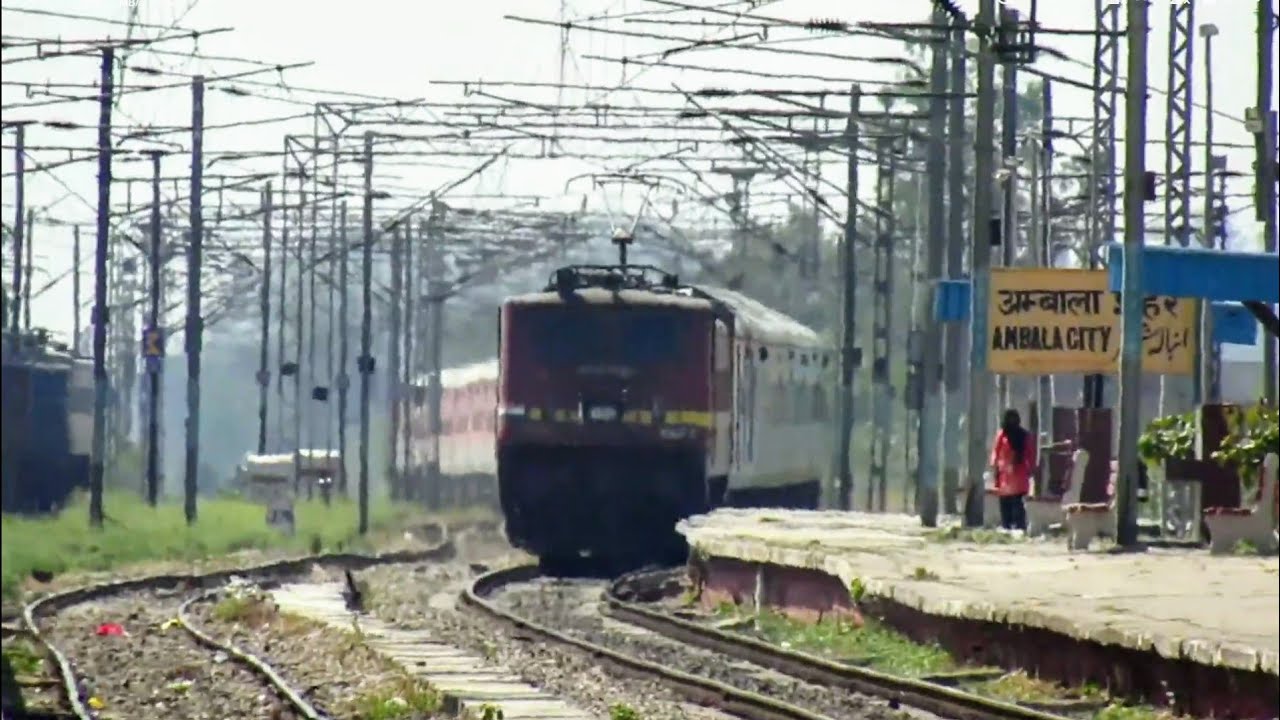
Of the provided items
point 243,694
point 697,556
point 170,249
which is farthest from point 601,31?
point 170,249

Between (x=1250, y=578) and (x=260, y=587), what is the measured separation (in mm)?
13837

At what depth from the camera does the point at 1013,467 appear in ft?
101

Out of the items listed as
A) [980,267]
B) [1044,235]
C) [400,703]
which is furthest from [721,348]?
[400,703]

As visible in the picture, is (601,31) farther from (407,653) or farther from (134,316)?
(134,316)

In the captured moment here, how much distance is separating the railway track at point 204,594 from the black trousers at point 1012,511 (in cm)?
841

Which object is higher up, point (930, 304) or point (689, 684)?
point (930, 304)

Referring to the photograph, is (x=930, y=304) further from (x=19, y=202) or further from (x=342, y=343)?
(x=342, y=343)

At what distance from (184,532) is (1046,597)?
75.5 ft

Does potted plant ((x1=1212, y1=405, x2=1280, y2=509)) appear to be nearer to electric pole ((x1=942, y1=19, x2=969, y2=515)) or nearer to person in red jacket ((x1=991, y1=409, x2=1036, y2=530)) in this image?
person in red jacket ((x1=991, y1=409, x2=1036, y2=530))

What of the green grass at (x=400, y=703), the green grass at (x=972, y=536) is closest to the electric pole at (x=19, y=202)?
the green grass at (x=972, y=536)

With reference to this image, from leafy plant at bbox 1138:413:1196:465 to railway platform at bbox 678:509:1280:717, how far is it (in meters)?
0.89

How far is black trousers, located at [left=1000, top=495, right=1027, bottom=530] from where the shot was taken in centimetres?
3111

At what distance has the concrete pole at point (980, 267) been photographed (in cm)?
2917

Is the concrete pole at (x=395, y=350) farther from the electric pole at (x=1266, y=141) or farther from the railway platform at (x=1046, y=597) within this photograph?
the electric pole at (x=1266, y=141)
